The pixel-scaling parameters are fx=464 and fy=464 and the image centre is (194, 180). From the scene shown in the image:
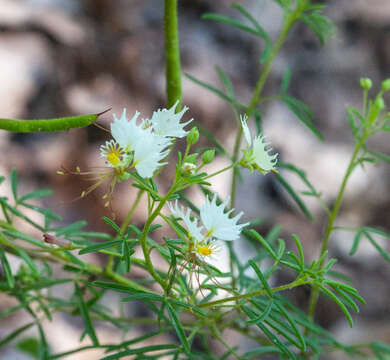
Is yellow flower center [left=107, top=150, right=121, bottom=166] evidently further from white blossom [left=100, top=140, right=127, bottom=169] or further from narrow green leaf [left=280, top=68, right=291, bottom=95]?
narrow green leaf [left=280, top=68, right=291, bottom=95]

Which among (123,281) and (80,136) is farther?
(80,136)

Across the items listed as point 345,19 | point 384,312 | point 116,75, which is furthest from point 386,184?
point 116,75

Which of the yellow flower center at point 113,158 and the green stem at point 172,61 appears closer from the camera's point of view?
the yellow flower center at point 113,158

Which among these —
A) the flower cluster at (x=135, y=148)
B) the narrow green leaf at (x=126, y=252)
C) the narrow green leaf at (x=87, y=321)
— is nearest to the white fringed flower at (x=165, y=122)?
the flower cluster at (x=135, y=148)

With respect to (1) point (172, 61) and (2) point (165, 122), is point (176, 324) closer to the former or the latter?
(2) point (165, 122)

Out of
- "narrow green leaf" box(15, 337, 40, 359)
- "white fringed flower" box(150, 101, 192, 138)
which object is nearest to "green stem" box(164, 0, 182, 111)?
"white fringed flower" box(150, 101, 192, 138)

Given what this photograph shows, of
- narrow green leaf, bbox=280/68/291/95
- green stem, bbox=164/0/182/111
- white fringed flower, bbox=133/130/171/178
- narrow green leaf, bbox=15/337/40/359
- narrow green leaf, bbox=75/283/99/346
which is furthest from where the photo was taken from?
narrow green leaf, bbox=15/337/40/359

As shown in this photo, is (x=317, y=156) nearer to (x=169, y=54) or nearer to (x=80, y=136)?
(x=80, y=136)

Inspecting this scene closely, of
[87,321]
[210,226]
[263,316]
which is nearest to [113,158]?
[210,226]

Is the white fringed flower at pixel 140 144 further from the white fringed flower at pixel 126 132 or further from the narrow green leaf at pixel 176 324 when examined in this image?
the narrow green leaf at pixel 176 324

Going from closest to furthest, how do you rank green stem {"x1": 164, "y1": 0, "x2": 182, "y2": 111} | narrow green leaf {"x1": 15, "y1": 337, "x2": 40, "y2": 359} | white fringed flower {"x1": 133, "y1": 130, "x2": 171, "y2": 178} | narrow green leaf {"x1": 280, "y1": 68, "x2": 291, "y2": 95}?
white fringed flower {"x1": 133, "y1": 130, "x2": 171, "y2": 178} → green stem {"x1": 164, "y1": 0, "x2": 182, "y2": 111} → narrow green leaf {"x1": 280, "y1": 68, "x2": 291, "y2": 95} → narrow green leaf {"x1": 15, "y1": 337, "x2": 40, "y2": 359}

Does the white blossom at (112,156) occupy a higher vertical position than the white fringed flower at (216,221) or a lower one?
higher
